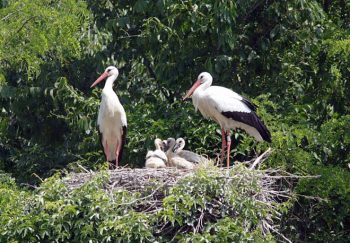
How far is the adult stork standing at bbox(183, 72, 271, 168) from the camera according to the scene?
15695 mm

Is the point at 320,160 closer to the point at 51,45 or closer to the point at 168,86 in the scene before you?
the point at 168,86

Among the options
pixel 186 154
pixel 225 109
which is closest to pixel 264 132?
pixel 225 109

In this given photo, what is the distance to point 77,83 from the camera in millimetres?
18953

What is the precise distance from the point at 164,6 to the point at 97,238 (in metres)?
4.26

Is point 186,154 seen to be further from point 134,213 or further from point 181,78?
point 134,213

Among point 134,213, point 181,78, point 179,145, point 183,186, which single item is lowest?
point 179,145

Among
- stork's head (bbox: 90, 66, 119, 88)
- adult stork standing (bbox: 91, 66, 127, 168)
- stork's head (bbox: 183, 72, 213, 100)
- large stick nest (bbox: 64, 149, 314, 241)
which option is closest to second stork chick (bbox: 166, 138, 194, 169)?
stork's head (bbox: 183, 72, 213, 100)

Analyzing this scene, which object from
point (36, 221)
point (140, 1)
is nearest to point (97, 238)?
point (36, 221)

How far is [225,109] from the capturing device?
15.9 meters

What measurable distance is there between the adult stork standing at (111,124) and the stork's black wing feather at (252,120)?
1.37 metres

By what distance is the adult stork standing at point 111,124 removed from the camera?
16672 millimetres

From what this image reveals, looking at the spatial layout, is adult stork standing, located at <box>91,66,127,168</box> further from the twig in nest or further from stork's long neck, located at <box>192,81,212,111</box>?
the twig in nest

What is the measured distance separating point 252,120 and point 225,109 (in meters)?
0.39

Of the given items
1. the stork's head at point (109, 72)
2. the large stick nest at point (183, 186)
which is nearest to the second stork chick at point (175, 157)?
the large stick nest at point (183, 186)
